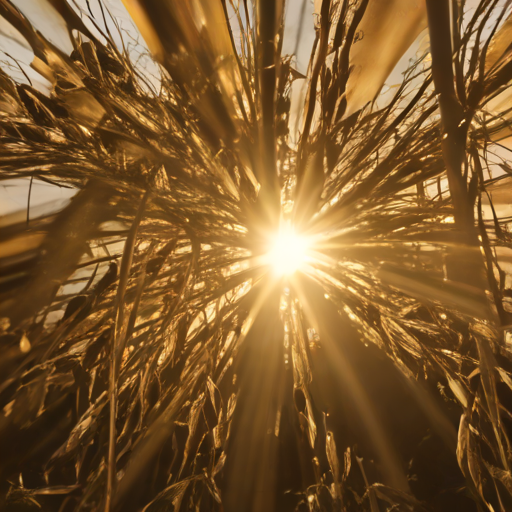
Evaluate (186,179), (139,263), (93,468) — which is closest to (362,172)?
(186,179)

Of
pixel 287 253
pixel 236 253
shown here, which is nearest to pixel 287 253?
pixel 287 253

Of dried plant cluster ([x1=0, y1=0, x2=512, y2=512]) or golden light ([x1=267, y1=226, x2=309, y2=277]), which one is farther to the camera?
golden light ([x1=267, y1=226, x2=309, y2=277])

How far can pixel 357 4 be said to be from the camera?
0.31m

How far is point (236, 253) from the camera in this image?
521 mm

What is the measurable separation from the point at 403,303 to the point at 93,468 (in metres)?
0.54

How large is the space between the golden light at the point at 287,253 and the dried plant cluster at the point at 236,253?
0.06 meters

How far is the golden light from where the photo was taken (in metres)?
0.56

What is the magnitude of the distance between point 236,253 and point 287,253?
0.41ft

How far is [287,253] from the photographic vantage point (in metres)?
0.59

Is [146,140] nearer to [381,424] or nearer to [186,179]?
[186,179]

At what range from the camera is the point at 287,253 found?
59 cm

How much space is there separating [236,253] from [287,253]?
13 centimetres

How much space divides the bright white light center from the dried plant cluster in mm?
64

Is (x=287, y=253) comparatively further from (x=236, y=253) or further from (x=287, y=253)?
(x=236, y=253)
